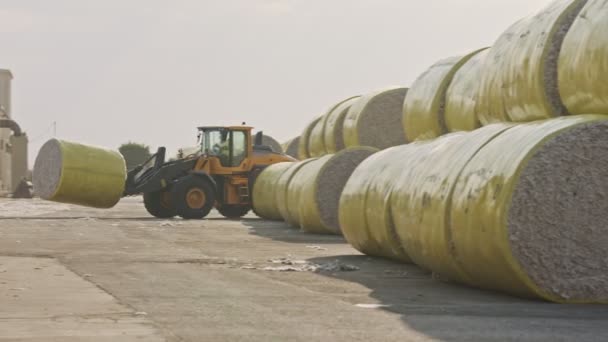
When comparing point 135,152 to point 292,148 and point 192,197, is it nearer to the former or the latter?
point 292,148

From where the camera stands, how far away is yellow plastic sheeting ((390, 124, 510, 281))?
30.0 feet

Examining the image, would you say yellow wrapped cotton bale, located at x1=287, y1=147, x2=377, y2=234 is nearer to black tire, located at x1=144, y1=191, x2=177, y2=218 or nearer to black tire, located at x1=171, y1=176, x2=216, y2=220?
black tire, located at x1=171, y1=176, x2=216, y2=220

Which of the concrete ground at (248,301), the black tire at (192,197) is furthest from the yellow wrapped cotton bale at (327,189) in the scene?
the black tire at (192,197)

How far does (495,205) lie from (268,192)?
1554 centimetres

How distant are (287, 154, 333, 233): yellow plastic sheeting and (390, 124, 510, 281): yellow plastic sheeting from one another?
6952 millimetres

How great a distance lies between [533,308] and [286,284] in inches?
90.6

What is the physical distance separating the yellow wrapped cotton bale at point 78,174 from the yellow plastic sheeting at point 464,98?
9815mm

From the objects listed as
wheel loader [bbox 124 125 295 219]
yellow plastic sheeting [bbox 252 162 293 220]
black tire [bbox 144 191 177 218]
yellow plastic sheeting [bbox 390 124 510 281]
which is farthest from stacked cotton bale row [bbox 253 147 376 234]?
yellow plastic sheeting [bbox 390 124 510 281]

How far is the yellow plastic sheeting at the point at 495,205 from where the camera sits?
816cm

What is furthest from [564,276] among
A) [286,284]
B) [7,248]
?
[7,248]

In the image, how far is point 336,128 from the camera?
2152 cm

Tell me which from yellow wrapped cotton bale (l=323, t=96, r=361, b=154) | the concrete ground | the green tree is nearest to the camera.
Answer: the concrete ground

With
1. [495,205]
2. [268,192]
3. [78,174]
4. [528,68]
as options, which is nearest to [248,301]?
→ [495,205]

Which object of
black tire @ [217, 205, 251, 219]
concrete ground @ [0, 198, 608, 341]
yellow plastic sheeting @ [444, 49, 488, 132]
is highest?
yellow plastic sheeting @ [444, 49, 488, 132]
